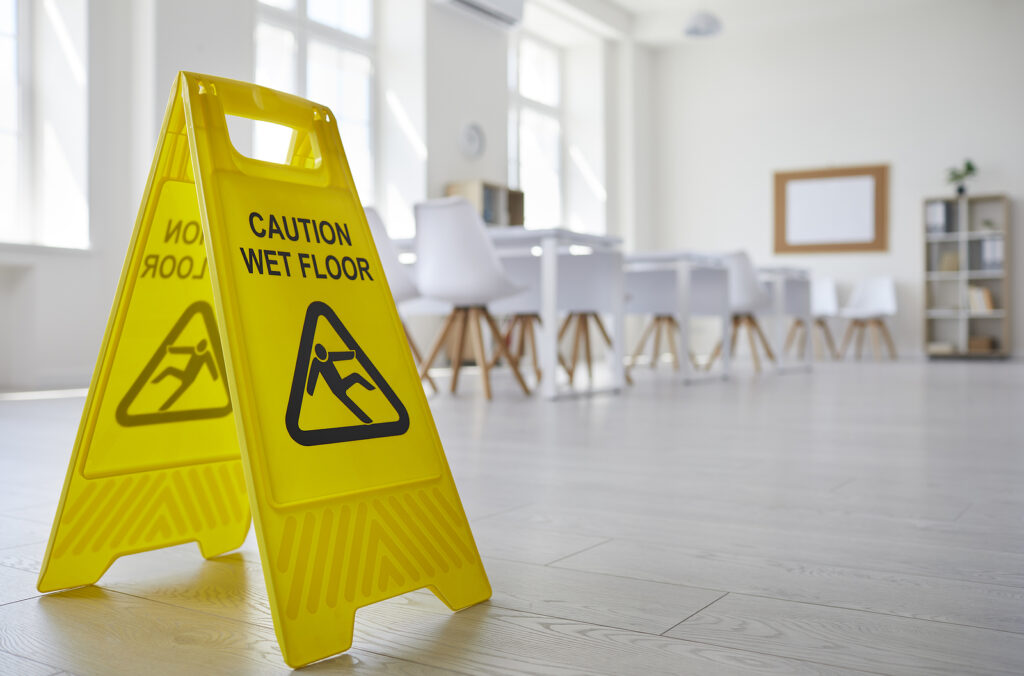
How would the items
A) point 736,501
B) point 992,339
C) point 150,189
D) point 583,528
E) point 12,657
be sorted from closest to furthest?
1. point 12,657
2. point 150,189
3. point 583,528
4. point 736,501
5. point 992,339

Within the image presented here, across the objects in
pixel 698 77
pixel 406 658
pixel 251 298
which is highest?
pixel 698 77

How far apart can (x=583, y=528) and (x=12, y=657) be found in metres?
0.78

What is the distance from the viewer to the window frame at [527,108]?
28.7 feet

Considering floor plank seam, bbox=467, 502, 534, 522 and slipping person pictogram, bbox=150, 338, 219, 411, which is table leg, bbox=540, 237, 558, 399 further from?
slipping person pictogram, bbox=150, 338, 219, 411

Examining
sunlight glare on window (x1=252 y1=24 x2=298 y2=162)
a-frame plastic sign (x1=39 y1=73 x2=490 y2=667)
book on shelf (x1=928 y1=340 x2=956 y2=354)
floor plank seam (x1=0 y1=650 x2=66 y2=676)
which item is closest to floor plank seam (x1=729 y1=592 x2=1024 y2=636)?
a-frame plastic sign (x1=39 y1=73 x2=490 y2=667)

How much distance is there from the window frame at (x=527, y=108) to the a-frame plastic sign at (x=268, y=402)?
7.68 meters

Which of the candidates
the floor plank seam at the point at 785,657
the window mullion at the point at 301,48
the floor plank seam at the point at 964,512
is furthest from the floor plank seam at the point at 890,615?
the window mullion at the point at 301,48

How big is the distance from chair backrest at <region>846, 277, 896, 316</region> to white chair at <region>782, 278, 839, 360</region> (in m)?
0.19

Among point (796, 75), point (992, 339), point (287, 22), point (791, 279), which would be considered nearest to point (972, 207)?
point (992, 339)

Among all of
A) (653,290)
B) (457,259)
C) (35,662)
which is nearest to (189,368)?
(35,662)

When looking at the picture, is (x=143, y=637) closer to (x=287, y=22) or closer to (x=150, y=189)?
(x=150, y=189)

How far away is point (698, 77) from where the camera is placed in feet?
32.9

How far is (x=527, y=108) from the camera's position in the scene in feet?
29.5

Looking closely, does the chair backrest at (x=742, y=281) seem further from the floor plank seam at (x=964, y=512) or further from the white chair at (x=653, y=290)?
the floor plank seam at (x=964, y=512)
